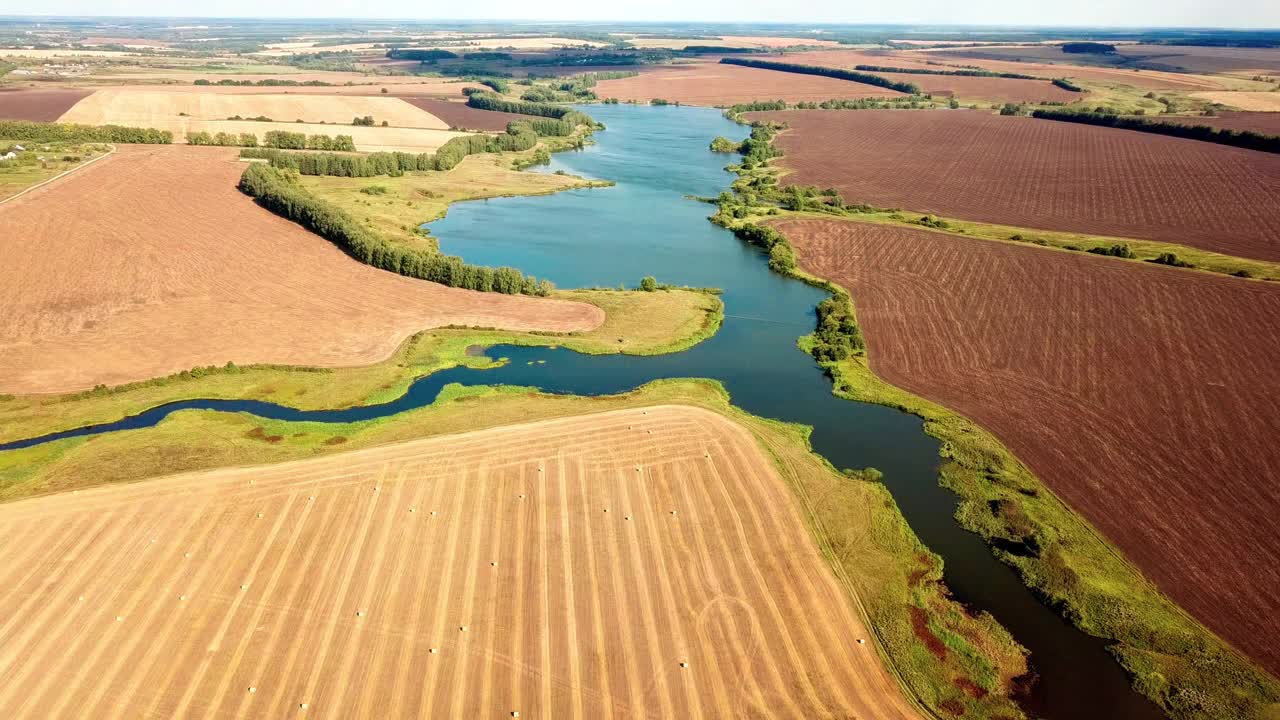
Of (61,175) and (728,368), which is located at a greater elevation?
(61,175)

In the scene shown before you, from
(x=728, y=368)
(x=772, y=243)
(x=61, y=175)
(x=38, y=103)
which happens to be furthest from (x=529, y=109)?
(x=728, y=368)

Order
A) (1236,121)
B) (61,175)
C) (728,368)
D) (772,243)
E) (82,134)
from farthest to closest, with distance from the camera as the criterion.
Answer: (1236,121) < (82,134) < (61,175) < (772,243) < (728,368)

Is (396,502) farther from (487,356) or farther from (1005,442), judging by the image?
(1005,442)

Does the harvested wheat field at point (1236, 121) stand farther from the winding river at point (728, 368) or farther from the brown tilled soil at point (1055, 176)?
the winding river at point (728, 368)

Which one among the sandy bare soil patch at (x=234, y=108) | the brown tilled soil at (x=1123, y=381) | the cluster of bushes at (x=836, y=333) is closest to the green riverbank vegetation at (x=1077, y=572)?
the cluster of bushes at (x=836, y=333)

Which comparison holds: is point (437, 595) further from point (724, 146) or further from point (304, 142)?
point (724, 146)

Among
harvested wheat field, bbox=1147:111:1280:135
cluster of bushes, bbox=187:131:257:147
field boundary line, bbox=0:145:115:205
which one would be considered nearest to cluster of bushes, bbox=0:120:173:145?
cluster of bushes, bbox=187:131:257:147
